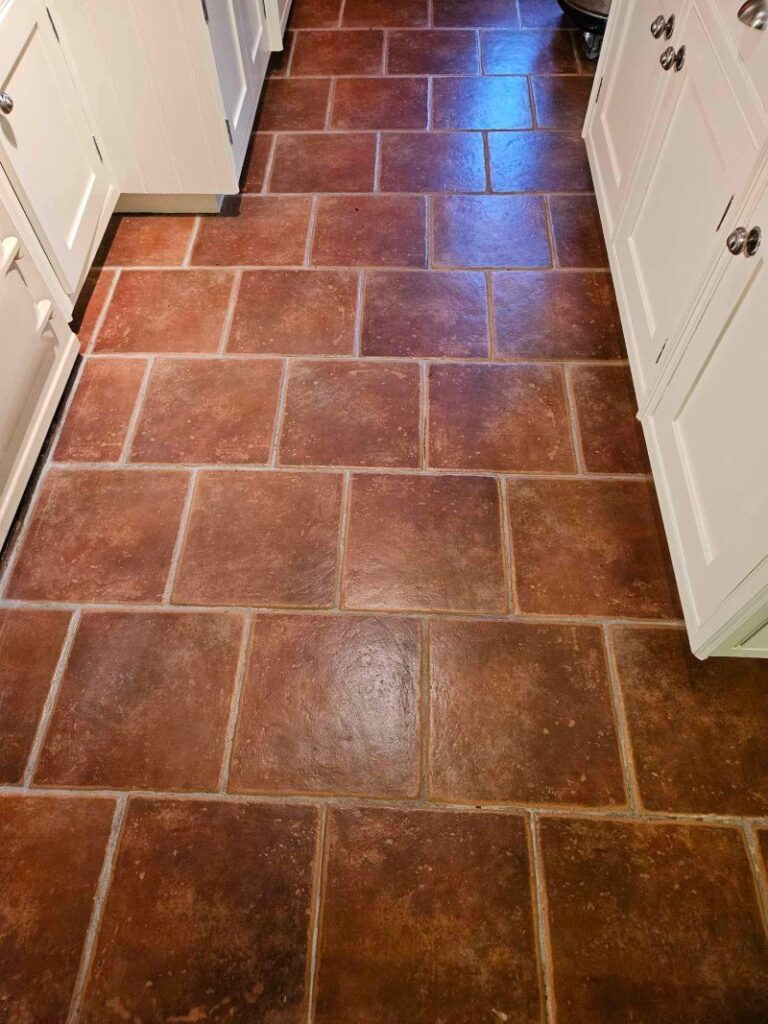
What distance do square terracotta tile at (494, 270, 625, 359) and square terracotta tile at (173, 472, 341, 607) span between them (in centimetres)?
67

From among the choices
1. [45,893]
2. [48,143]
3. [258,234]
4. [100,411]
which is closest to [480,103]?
[258,234]

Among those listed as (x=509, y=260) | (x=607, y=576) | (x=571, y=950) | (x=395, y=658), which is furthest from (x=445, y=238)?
(x=571, y=950)

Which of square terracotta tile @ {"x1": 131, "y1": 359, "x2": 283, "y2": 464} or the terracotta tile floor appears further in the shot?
square terracotta tile @ {"x1": 131, "y1": 359, "x2": 283, "y2": 464}

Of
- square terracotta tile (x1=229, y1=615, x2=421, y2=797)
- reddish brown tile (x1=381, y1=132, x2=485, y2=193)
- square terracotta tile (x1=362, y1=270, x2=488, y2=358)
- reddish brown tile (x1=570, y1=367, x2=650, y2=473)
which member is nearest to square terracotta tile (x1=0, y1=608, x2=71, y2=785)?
square terracotta tile (x1=229, y1=615, x2=421, y2=797)

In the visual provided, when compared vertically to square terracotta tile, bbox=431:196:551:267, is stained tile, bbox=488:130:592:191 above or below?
above

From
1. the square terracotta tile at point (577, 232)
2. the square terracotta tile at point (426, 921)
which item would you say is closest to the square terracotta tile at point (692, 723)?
the square terracotta tile at point (426, 921)

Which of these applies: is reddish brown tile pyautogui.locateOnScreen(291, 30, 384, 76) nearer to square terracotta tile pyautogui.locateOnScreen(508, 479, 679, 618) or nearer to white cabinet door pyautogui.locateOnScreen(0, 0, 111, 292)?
white cabinet door pyautogui.locateOnScreen(0, 0, 111, 292)

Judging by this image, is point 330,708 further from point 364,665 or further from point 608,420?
point 608,420

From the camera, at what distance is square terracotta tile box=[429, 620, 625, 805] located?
129 centimetres

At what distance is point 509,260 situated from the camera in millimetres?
2072

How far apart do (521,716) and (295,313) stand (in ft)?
4.05

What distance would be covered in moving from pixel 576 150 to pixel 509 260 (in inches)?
23.5

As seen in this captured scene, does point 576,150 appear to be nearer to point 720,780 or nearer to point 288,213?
point 288,213

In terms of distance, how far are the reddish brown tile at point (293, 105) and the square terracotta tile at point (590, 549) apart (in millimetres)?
1616
